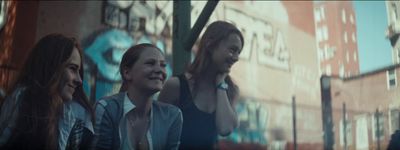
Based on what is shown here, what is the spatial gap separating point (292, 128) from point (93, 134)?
1.22m

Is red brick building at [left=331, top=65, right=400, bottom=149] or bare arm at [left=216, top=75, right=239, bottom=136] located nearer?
bare arm at [left=216, top=75, right=239, bottom=136]

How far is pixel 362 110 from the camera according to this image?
2.25 meters

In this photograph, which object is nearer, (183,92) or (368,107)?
(183,92)

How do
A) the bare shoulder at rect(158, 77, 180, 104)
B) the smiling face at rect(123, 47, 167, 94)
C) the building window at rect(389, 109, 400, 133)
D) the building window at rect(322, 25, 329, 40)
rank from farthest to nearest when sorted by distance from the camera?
the building window at rect(322, 25, 329, 40)
the building window at rect(389, 109, 400, 133)
the bare shoulder at rect(158, 77, 180, 104)
the smiling face at rect(123, 47, 167, 94)

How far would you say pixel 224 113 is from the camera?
6.48 ft

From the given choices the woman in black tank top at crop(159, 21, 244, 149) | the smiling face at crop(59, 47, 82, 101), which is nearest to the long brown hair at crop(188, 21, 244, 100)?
the woman in black tank top at crop(159, 21, 244, 149)

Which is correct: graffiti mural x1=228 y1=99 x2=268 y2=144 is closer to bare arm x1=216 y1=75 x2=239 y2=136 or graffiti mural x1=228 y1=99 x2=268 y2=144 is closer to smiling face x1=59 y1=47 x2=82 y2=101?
bare arm x1=216 y1=75 x2=239 y2=136

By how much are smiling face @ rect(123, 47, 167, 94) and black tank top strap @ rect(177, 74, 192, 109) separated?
0.15 m

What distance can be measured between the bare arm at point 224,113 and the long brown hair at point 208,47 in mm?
42

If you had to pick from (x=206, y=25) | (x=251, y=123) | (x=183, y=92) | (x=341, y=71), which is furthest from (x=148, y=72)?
(x=341, y=71)

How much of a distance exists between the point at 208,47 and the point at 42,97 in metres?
0.74

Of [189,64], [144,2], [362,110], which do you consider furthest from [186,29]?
[144,2]

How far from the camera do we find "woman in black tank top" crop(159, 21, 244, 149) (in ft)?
6.28

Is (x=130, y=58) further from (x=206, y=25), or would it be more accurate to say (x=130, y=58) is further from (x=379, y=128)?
(x=379, y=128)
